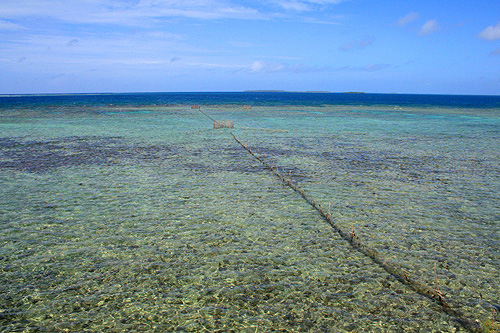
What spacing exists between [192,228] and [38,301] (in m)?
4.09

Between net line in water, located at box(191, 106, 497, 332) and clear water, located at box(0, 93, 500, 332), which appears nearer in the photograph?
net line in water, located at box(191, 106, 497, 332)

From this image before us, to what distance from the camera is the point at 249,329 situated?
235 inches

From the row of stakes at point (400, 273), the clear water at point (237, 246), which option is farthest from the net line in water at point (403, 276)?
the clear water at point (237, 246)

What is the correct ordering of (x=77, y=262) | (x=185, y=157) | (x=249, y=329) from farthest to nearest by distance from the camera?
(x=185, y=157), (x=77, y=262), (x=249, y=329)

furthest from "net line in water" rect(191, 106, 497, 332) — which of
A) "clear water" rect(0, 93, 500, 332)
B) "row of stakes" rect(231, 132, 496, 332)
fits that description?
"clear water" rect(0, 93, 500, 332)

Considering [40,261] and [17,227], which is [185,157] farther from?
[40,261]

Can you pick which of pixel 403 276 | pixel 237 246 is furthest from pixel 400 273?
pixel 237 246

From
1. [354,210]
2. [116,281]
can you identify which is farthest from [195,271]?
[354,210]

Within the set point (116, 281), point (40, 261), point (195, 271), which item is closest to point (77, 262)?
point (40, 261)

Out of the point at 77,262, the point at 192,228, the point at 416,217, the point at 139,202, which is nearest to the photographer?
the point at 77,262

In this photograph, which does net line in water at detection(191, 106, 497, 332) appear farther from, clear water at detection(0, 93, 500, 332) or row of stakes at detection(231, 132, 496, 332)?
clear water at detection(0, 93, 500, 332)

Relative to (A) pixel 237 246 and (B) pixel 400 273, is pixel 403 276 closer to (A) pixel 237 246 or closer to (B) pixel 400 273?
(B) pixel 400 273

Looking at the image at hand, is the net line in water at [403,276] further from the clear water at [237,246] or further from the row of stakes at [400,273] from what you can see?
the clear water at [237,246]

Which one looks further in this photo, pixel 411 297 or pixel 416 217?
pixel 416 217
